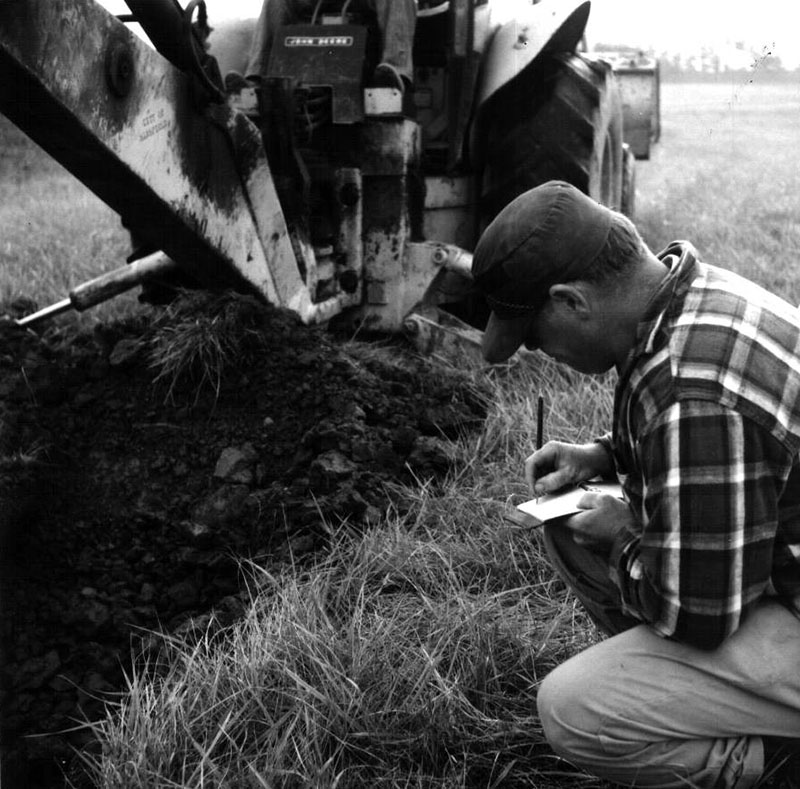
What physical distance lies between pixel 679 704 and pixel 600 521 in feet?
1.11

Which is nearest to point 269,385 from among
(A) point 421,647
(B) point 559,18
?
(A) point 421,647

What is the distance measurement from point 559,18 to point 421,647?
113 inches

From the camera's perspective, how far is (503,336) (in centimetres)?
204

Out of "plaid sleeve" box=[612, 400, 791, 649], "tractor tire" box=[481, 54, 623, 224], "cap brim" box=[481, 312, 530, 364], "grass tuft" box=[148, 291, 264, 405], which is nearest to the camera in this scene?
"plaid sleeve" box=[612, 400, 791, 649]

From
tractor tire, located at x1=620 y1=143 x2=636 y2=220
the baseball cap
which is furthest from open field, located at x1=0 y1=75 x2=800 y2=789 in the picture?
tractor tire, located at x1=620 y1=143 x2=636 y2=220

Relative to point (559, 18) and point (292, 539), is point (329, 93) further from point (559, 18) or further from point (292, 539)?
point (292, 539)

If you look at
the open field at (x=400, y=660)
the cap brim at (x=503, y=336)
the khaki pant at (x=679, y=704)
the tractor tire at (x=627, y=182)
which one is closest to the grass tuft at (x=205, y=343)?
the open field at (x=400, y=660)

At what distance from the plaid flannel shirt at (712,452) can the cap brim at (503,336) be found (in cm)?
21

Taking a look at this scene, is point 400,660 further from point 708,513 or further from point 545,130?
point 545,130

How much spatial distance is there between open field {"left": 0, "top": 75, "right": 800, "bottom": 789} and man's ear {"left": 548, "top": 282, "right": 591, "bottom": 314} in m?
0.89

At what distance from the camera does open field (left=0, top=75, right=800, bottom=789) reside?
7.45ft

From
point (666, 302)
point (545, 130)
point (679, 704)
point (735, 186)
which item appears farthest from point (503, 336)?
point (735, 186)

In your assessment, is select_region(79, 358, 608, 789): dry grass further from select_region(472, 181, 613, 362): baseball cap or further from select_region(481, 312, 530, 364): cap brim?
select_region(472, 181, 613, 362): baseball cap

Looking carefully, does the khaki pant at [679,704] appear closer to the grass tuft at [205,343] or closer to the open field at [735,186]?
the grass tuft at [205,343]
